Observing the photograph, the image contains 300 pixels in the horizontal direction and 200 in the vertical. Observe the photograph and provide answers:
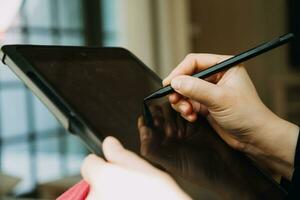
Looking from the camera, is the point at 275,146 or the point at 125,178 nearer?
the point at 125,178

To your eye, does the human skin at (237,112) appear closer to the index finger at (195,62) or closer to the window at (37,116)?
the index finger at (195,62)

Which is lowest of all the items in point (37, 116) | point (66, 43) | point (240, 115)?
point (37, 116)

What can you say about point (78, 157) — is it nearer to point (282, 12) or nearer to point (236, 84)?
point (236, 84)

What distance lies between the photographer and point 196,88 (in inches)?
19.1

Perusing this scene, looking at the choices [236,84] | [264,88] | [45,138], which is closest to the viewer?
[236,84]

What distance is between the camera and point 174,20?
1.89m

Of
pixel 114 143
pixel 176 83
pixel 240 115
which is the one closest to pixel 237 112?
pixel 240 115

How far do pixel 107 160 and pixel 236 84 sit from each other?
0.80ft

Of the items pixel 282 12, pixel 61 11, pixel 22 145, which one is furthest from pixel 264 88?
pixel 22 145

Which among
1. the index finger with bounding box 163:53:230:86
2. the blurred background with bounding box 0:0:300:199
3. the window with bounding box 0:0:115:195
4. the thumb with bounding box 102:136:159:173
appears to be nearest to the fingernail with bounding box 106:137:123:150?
the thumb with bounding box 102:136:159:173

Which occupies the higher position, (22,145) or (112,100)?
(112,100)

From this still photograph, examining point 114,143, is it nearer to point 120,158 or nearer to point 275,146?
point 120,158

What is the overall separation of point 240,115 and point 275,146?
0.07 metres

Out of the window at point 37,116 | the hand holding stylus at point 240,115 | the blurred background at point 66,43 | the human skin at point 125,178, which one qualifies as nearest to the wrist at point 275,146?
the hand holding stylus at point 240,115
